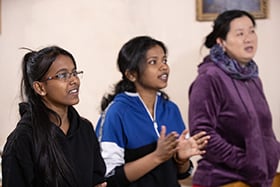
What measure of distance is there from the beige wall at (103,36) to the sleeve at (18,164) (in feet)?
5.13

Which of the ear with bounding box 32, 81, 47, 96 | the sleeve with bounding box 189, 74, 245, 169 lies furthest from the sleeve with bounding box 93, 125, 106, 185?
the sleeve with bounding box 189, 74, 245, 169

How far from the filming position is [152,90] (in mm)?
1950

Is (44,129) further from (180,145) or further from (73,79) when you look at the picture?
(180,145)

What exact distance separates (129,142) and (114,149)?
0.06 metres

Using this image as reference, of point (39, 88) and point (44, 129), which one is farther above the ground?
point (39, 88)

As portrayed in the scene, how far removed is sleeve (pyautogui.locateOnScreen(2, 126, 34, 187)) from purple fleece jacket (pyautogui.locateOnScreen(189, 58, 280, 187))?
790 mm

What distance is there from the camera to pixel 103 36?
3008 mm

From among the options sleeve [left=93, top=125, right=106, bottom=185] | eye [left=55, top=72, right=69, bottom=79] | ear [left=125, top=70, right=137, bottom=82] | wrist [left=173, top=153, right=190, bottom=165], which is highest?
eye [left=55, top=72, right=69, bottom=79]

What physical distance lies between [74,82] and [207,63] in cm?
75

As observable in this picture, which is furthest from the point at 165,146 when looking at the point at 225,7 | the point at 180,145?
the point at 225,7

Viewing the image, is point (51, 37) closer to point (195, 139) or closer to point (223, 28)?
point (223, 28)

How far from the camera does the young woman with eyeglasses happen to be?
1.48m

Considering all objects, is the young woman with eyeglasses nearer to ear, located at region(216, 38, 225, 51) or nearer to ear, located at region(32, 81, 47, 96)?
ear, located at region(32, 81, 47, 96)

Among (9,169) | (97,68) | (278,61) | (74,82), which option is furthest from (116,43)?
(9,169)
